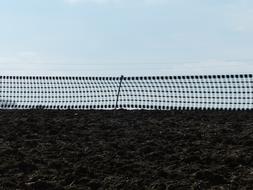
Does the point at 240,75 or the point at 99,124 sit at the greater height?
the point at 240,75

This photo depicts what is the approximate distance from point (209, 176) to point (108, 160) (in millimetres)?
1995

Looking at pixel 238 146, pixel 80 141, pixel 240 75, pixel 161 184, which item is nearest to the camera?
pixel 161 184

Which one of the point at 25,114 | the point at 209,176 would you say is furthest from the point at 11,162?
the point at 25,114

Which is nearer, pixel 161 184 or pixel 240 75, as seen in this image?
pixel 161 184

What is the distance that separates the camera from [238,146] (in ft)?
34.9

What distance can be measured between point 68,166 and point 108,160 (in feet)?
2.15

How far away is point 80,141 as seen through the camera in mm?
12031

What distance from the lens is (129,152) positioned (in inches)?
420

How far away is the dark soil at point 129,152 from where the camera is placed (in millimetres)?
8742

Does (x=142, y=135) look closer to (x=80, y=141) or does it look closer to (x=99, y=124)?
(x=80, y=141)

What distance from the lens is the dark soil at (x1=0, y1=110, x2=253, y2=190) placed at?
8.74 m

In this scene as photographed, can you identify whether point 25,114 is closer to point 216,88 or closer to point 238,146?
point 216,88

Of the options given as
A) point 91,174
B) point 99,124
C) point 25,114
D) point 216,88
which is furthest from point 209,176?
point 216,88

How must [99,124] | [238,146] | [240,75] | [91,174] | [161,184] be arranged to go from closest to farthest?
1. [161,184]
2. [91,174]
3. [238,146]
4. [99,124]
5. [240,75]
